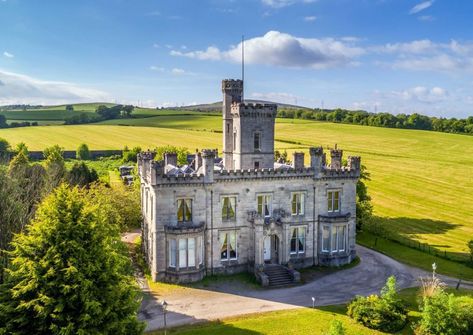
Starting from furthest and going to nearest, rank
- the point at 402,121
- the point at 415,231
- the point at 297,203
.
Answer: the point at 402,121
the point at 415,231
the point at 297,203

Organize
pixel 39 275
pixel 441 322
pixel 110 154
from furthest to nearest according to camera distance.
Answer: pixel 110 154 → pixel 441 322 → pixel 39 275

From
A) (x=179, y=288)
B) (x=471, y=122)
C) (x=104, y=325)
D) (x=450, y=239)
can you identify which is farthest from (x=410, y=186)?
(x=471, y=122)

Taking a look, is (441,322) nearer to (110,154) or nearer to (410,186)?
(410,186)

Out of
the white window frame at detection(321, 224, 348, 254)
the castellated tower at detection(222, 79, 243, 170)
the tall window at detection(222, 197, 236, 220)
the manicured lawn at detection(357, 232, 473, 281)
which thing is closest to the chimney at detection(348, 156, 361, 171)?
the white window frame at detection(321, 224, 348, 254)

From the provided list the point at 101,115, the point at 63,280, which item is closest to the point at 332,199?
the point at 63,280

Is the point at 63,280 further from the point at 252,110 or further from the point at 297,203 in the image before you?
the point at 252,110

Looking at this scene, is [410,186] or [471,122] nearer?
[410,186]
